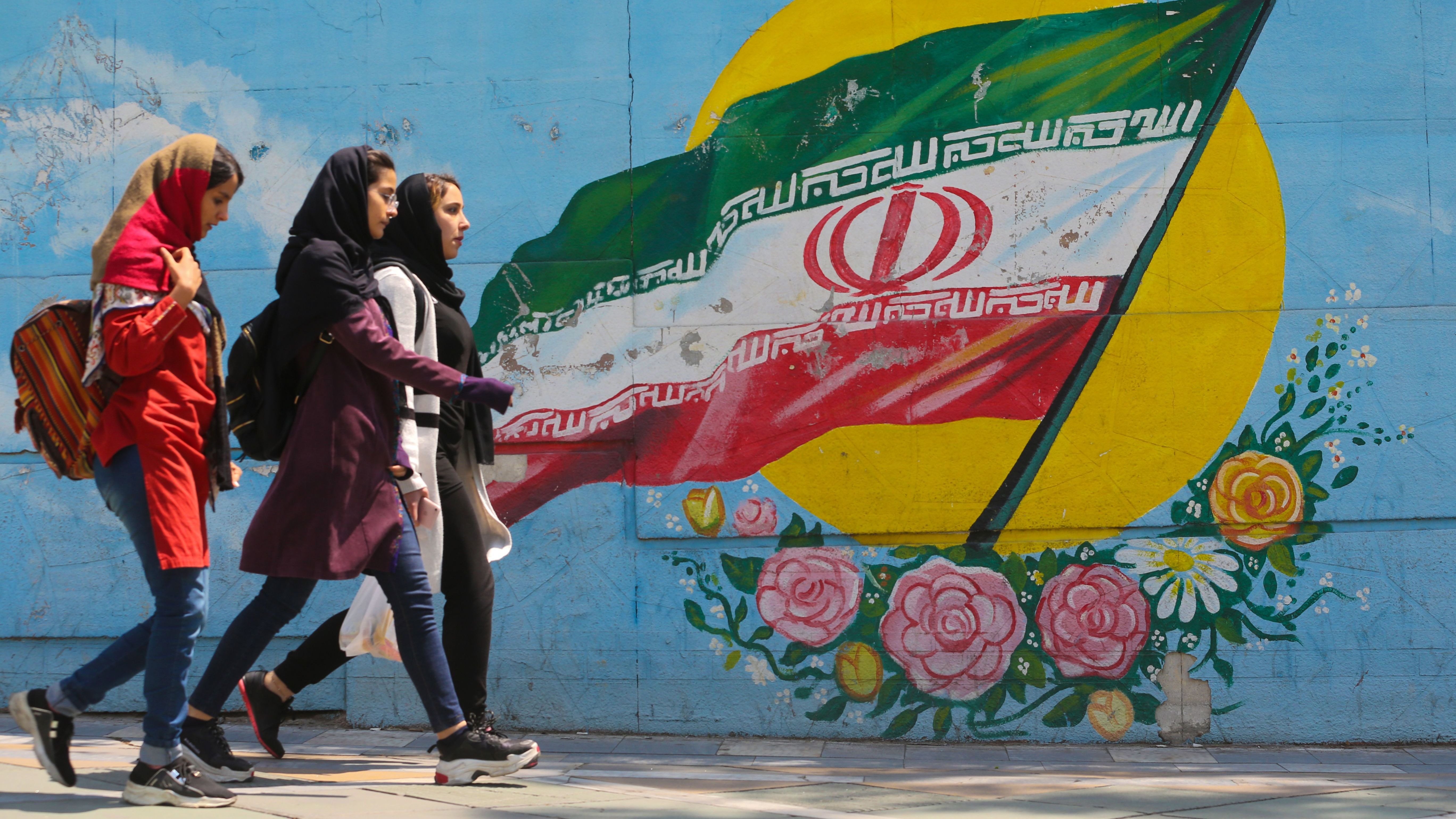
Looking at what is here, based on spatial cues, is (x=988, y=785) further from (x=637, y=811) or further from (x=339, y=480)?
(x=339, y=480)

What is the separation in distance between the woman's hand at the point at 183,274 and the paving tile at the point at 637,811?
5.06ft

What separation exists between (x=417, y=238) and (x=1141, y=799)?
277 centimetres

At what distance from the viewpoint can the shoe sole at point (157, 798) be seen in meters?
3.08

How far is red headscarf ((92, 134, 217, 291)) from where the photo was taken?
122 inches

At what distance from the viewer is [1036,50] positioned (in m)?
4.71

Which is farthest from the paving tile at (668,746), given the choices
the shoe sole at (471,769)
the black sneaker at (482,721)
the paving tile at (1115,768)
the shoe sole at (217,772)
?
the shoe sole at (217,772)

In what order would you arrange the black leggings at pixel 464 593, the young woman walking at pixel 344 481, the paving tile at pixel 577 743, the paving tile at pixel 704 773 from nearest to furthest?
the young woman walking at pixel 344 481 → the black leggings at pixel 464 593 → the paving tile at pixel 704 773 → the paving tile at pixel 577 743

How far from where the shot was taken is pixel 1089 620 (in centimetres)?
460

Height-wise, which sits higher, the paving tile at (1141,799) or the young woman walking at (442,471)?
the young woman walking at (442,471)

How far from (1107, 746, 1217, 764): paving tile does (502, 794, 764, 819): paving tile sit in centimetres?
174

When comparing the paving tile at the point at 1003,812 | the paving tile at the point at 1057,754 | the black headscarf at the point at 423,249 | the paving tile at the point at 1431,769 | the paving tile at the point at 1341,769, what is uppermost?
the black headscarf at the point at 423,249

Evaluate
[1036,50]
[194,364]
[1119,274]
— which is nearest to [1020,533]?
[1119,274]

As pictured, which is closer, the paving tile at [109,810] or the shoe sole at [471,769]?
the paving tile at [109,810]

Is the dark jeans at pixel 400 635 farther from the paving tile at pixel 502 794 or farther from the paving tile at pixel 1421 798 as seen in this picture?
the paving tile at pixel 1421 798
